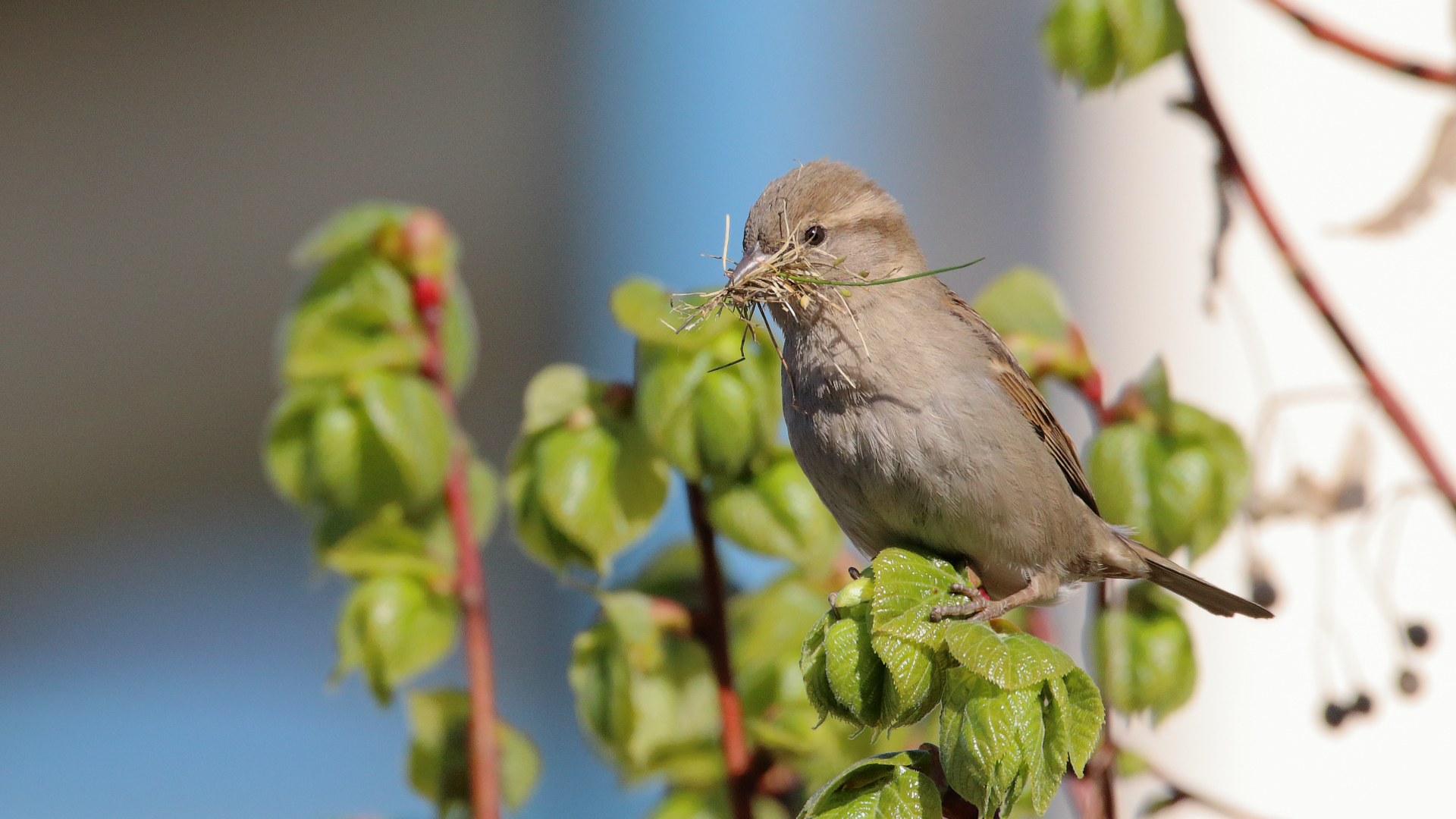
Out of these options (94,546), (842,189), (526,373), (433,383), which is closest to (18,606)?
(94,546)

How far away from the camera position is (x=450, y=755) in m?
1.60

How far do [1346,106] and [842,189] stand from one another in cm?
200

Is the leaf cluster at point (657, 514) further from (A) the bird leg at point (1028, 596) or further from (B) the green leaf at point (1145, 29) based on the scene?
(B) the green leaf at point (1145, 29)

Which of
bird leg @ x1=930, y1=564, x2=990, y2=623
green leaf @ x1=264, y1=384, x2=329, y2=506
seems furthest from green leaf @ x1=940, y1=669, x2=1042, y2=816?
green leaf @ x1=264, y1=384, x2=329, y2=506

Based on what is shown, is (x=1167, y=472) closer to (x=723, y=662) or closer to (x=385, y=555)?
(x=723, y=662)

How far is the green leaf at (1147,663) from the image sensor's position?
1.42m

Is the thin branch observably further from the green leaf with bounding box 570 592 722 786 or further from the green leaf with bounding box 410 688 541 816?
the green leaf with bounding box 410 688 541 816

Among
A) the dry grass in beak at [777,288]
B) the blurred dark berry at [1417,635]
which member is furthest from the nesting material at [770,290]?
the blurred dark berry at [1417,635]

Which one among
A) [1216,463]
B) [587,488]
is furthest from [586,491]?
[1216,463]

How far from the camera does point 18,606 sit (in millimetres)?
5648

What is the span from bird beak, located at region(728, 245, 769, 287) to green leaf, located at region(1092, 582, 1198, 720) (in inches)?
23.4

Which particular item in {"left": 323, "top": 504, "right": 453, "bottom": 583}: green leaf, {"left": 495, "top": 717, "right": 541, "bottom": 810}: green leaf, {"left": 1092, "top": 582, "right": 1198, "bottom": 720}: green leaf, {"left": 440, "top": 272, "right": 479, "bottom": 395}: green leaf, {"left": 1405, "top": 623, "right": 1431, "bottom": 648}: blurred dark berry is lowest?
{"left": 495, "top": 717, "right": 541, "bottom": 810}: green leaf

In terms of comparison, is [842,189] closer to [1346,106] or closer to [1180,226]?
[1346,106]

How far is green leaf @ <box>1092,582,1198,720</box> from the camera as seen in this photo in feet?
4.67
